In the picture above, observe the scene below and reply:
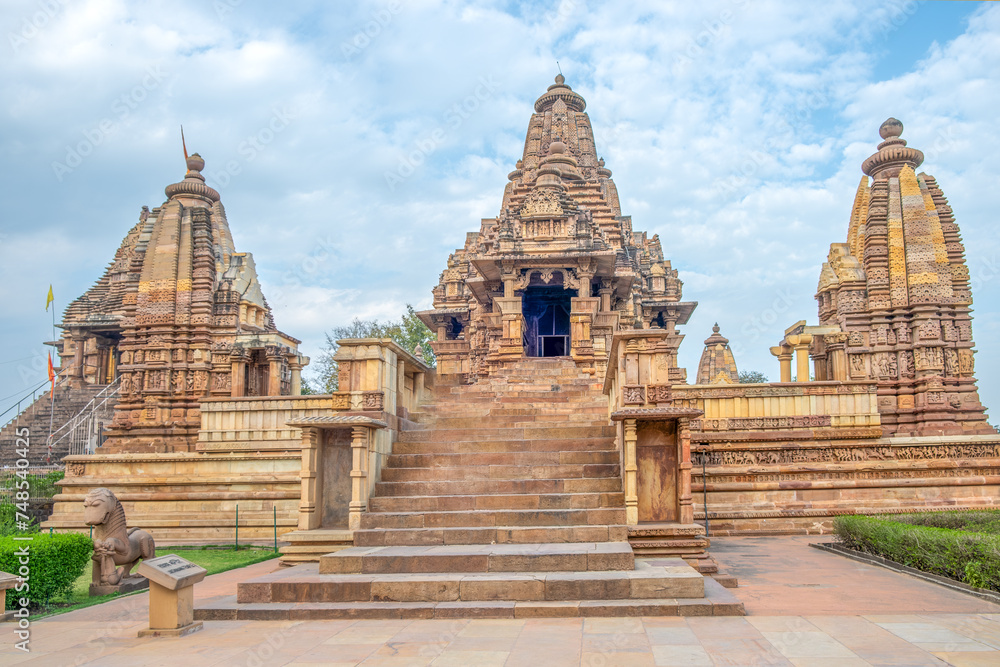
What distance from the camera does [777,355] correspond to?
1850 cm

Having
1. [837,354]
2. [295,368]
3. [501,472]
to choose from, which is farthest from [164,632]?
[295,368]

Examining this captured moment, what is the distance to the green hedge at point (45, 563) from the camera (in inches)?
311

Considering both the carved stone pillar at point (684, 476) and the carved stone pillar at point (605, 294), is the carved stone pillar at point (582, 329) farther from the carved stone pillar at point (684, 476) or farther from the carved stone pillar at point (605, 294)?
the carved stone pillar at point (684, 476)

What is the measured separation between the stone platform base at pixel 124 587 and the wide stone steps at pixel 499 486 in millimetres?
3087

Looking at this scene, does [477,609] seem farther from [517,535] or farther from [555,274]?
[555,274]

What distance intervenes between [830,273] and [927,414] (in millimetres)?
4106

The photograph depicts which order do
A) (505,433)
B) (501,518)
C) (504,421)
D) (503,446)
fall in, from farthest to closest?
(504,421) < (505,433) < (503,446) < (501,518)

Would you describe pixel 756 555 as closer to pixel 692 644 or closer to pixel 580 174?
pixel 692 644

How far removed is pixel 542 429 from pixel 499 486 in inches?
69.8

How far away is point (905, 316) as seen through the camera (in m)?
17.8

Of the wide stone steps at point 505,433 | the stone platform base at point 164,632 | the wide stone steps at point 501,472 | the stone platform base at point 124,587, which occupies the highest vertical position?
the wide stone steps at point 505,433

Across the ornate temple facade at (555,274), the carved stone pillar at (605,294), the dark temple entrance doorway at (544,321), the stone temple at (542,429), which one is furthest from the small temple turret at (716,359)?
the carved stone pillar at (605,294)

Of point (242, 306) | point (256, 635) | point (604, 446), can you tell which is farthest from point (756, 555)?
point (242, 306)

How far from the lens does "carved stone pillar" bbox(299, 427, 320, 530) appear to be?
31.1 feet
